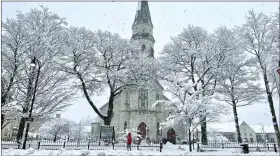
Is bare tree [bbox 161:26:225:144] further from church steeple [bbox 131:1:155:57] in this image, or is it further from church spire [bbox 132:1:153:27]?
church spire [bbox 132:1:153:27]

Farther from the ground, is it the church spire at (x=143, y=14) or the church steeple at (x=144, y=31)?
the church spire at (x=143, y=14)

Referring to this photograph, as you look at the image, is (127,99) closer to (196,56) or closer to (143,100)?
(143,100)

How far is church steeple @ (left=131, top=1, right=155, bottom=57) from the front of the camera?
39406 mm

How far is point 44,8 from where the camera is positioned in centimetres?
2033

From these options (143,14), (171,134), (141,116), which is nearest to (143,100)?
(141,116)

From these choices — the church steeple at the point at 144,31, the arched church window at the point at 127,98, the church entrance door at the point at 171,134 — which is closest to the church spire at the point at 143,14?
the church steeple at the point at 144,31

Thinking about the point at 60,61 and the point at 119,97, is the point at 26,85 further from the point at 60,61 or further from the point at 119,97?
the point at 119,97

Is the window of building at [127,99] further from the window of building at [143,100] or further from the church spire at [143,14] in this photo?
the church spire at [143,14]

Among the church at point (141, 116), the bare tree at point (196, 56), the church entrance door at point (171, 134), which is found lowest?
the church entrance door at point (171, 134)

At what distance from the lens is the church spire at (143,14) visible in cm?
4130

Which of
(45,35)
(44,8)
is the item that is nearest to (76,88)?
(45,35)

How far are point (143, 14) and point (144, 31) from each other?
4372 mm

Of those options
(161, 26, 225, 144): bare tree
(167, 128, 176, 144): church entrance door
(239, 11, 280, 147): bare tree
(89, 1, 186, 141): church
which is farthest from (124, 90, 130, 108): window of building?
(239, 11, 280, 147): bare tree

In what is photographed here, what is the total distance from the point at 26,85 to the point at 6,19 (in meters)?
5.89
